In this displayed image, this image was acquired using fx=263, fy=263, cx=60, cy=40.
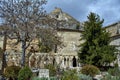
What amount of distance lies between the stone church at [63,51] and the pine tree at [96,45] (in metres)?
3.99

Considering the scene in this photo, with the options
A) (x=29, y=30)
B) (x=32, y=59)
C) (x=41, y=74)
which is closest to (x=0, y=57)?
(x=32, y=59)

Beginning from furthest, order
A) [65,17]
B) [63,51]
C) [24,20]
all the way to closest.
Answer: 1. [65,17]
2. [63,51]
3. [24,20]

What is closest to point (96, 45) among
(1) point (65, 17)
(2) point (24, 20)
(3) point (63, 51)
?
(2) point (24, 20)

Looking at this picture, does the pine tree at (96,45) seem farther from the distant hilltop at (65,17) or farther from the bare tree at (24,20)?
the distant hilltop at (65,17)

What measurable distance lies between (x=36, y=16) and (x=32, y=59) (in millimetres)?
7165

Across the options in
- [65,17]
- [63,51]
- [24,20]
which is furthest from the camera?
[65,17]

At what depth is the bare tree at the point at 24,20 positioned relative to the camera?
24784 millimetres

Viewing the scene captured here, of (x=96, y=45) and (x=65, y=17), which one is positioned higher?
(x=65, y=17)

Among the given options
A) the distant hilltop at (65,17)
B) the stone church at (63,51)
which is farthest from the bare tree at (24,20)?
the distant hilltop at (65,17)

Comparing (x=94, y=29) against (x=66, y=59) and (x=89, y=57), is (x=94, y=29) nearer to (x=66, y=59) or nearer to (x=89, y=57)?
(x=89, y=57)

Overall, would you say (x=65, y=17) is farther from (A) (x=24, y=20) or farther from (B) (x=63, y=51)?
(A) (x=24, y=20)

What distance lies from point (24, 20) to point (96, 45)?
836 centimetres

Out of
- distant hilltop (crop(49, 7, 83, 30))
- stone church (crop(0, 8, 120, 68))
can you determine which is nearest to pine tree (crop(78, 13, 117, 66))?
stone church (crop(0, 8, 120, 68))

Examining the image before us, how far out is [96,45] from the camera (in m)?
28.4
